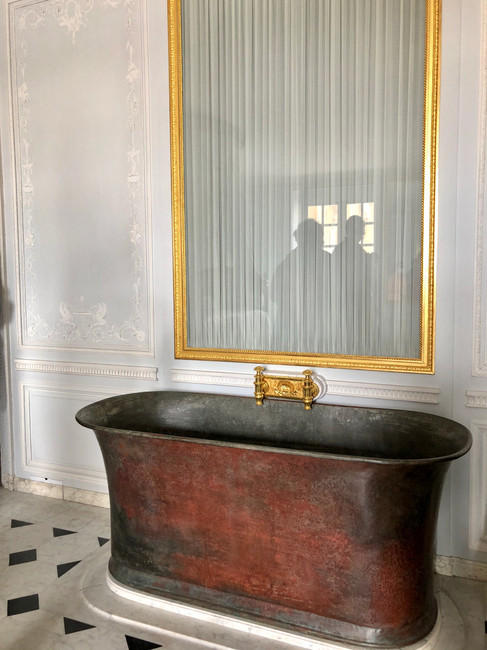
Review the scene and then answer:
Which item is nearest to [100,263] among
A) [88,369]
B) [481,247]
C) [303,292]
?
[88,369]

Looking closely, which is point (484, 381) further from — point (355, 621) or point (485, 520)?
point (355, 621)

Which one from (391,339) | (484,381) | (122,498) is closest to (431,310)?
(391,339)

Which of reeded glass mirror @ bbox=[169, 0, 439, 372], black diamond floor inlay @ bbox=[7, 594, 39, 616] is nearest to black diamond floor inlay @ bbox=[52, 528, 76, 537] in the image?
black diamond floor inlay @ bbox=[7, 594, 39, 616]

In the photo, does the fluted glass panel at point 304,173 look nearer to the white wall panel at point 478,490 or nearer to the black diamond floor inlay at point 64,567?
the white wall panel at point 478,490

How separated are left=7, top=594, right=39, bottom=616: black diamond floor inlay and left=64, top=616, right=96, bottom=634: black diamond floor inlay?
177 millimetres

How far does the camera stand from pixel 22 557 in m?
2.29

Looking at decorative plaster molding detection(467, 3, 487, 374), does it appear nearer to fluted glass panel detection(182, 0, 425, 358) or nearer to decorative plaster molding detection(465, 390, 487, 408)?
decorative plaster molding detection(465, 390, 487, 408)

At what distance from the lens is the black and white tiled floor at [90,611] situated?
5.61 feet

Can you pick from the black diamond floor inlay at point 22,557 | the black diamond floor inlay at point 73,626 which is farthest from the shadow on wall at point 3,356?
the black diamond floor inlay at point 73,626

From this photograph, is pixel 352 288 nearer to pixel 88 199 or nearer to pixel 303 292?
pixel 303 292

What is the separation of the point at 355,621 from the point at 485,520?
2.47 ft

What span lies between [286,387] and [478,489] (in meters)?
0.87

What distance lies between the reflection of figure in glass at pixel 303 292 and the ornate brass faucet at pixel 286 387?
160 mm

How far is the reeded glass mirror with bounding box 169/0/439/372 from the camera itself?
2.11 meters
